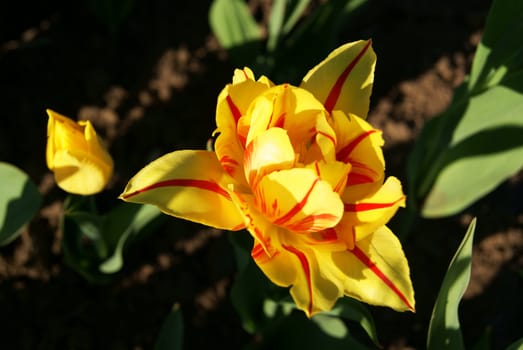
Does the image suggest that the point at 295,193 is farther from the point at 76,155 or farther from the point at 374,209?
the point at 76,155

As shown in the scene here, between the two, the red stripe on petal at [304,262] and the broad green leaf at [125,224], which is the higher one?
the red stripe on petal at [304,262]

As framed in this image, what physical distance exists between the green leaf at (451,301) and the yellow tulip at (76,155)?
539 mm

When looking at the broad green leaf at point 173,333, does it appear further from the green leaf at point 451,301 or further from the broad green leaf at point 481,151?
the broad green leaf at point 481,151

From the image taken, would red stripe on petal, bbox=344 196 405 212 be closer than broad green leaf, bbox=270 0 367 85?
Yes

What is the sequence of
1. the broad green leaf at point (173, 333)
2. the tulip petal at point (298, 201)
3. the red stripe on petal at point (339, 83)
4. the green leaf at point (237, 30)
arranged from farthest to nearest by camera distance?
the green leaf at point (237, 30), the broad green leaf at point (173, 333), the red stripe on petal at point (339, 83), the tulip petal at point (298, 201)

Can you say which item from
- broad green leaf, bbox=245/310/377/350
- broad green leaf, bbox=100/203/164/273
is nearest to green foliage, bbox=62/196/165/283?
broad green leaf, bbox=100/203/164/273

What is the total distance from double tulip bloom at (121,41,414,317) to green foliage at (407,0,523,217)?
399mm

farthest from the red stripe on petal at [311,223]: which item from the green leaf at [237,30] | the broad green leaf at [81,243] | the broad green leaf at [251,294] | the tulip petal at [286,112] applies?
the green leaf at [237,30]

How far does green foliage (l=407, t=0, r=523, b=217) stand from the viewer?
1151mm

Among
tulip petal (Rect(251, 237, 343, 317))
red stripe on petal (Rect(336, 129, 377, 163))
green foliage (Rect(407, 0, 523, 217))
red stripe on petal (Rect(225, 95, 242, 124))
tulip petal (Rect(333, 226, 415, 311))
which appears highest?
red stripe on petal (Rect(225, 95, 242, 124))

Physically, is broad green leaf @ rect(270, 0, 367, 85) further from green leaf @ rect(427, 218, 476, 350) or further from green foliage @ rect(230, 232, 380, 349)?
green leaf @ rect(427, 218, 476, 350)

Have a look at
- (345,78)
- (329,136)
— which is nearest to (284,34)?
(345,78)

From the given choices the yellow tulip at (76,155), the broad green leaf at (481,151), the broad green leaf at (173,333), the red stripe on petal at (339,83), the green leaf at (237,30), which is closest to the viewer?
the red stripe on petal at (339,83)

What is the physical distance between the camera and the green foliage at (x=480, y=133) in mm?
1151
